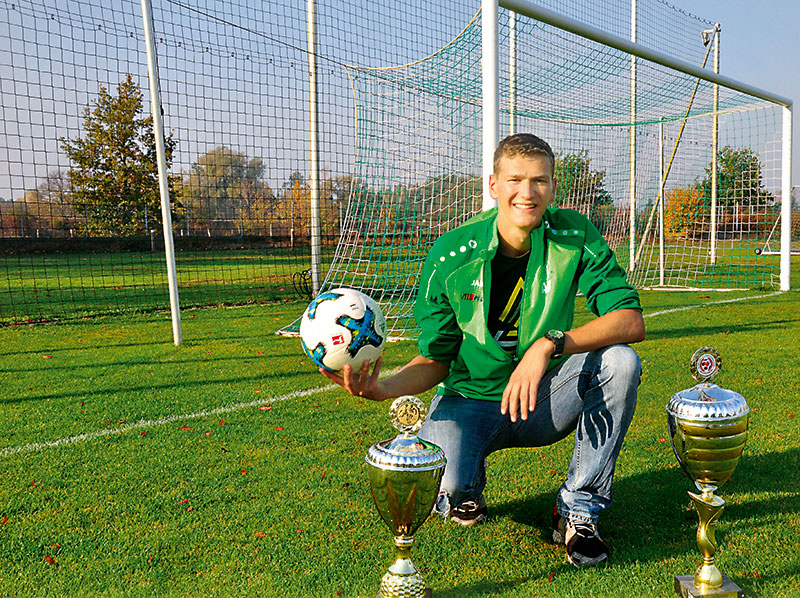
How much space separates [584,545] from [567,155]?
31.5 feet

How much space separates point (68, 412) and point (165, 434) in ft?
3.06

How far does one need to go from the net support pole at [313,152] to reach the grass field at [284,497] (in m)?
4.26

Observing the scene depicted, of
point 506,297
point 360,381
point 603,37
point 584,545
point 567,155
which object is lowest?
point 584,545

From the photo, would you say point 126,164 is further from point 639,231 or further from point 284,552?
point 284,552

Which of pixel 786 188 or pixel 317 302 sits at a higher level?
pixel 786 188

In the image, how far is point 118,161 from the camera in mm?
25641

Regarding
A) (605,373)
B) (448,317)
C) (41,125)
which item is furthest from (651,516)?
(41,125)

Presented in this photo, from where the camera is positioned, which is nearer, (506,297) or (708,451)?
(708,451)

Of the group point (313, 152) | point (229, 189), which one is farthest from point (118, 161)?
point (313, 152)

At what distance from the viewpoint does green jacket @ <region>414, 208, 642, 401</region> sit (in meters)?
2.50

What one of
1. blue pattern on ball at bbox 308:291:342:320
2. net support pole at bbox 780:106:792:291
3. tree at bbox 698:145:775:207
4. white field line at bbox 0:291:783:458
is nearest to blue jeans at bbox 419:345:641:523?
blue pattern on ball at bbox 308:291:342:320

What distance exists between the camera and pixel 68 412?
14.4ft

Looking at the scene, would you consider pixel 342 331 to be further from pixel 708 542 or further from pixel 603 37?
pixel 603 37

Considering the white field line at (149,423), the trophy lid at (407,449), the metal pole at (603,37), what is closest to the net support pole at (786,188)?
the metal pole at (603,37)
